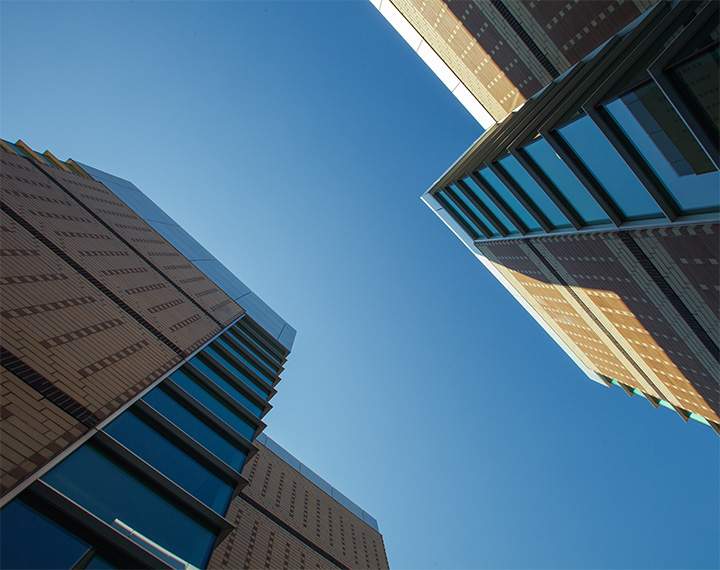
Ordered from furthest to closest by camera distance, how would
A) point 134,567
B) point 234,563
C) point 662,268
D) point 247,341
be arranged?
point 247,341, point 662,268, point 234,563, point 134,567

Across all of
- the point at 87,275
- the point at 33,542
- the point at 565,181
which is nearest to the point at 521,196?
the point at 565,181

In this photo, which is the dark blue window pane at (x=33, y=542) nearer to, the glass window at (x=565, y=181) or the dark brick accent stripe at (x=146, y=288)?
the dark brick accent stripe at (x=146, y=288)

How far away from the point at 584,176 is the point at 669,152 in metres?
2.61

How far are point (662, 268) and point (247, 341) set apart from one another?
49.6 feet

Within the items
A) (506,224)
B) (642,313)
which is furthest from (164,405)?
(506,224)

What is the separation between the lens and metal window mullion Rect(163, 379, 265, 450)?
8.45 meters

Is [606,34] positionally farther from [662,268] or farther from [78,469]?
[78,469]

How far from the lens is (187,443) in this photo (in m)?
7.82

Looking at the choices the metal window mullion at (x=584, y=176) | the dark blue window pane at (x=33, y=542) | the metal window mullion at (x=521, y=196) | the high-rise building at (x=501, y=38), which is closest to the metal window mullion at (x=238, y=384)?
the dark blue window pane at (x=33, y=542)

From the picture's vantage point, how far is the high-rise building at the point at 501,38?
477 inches

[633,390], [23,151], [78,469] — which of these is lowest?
[78,469]

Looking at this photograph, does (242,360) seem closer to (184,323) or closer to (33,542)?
(184,323)

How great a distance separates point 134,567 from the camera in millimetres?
5098

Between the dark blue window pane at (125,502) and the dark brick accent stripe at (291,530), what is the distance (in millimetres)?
3598
